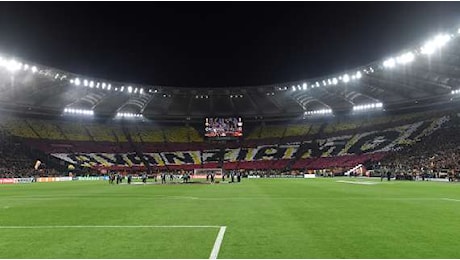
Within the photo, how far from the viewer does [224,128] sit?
9556 cm

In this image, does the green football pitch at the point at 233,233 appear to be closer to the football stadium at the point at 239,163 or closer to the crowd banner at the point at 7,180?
the football stadium at the point at 239,163

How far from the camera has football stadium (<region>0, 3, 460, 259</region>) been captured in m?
11.4

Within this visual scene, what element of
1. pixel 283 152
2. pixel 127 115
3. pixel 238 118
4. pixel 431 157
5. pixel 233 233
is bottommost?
pixel 233 233

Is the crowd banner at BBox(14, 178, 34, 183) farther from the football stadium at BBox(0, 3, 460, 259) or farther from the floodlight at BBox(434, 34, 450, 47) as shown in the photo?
the floodlight at BBox(434, 34, 450, 47)

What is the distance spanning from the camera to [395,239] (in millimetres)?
11133

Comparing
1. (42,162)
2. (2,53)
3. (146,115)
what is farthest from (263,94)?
(2,53)

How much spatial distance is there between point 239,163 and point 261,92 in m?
16.9

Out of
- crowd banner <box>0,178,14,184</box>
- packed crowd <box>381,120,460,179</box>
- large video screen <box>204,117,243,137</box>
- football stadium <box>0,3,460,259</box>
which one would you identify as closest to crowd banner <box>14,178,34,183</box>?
football stadium <box>0,3,460,259</box>

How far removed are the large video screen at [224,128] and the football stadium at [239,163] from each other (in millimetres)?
322

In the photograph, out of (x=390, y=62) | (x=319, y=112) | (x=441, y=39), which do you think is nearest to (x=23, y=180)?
(x=390, y=62)

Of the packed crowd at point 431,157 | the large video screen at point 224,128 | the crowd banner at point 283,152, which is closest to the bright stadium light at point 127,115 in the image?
the crowd banner at point 283,152

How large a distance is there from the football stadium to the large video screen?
0.32 m

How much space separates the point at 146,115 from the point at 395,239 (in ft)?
321

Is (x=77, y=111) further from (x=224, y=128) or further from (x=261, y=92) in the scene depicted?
(x=261, y=92)
